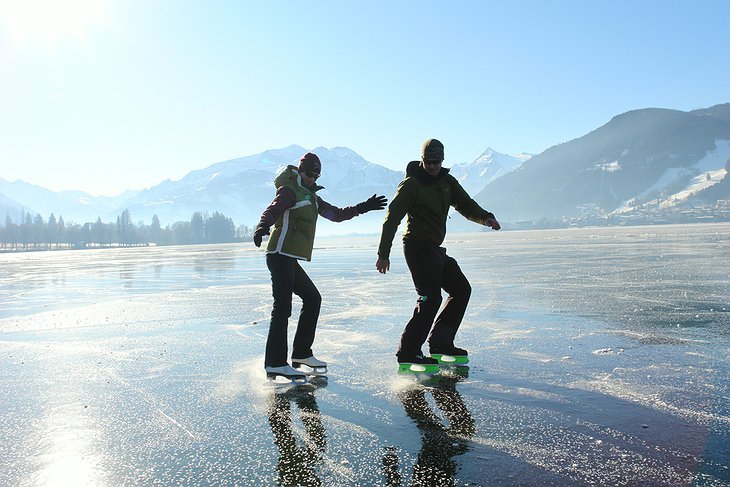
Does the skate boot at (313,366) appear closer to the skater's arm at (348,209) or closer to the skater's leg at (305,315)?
the skater's leg at (305,315)

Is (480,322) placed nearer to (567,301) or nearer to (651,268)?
(567,301)

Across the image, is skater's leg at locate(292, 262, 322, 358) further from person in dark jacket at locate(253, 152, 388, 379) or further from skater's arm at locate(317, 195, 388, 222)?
skater's arm at locate(317, 195, 388, 222)

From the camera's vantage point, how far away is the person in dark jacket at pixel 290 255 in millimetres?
4934

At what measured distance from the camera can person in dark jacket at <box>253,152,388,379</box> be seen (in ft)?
16.2

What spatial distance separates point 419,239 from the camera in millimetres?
5219

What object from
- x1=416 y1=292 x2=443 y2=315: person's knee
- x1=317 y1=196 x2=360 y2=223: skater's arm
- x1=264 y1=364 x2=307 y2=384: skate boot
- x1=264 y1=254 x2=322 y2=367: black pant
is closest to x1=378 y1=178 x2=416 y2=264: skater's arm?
x1=416 y1=292 x2=443 y2=315: person's knee

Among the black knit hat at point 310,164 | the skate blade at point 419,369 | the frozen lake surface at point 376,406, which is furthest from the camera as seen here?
the black knit hat at point 310,164

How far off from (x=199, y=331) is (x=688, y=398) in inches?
251

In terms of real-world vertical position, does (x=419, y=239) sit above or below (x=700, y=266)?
above

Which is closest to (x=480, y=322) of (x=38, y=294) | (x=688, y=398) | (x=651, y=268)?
(x=688, y=398)

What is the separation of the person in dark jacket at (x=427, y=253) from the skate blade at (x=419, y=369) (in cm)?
4

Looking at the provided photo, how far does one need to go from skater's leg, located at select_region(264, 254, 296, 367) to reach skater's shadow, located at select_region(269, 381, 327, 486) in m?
0.47

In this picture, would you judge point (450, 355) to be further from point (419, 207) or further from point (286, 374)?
point (286, 374)

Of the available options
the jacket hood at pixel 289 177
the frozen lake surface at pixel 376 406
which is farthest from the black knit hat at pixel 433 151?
the frozen lake surface at pixel 376 406
